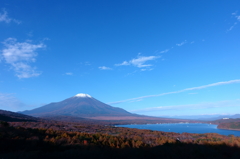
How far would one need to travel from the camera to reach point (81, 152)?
246 inches

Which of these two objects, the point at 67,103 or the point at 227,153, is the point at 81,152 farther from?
the point at 67,103

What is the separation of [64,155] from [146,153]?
130 inches

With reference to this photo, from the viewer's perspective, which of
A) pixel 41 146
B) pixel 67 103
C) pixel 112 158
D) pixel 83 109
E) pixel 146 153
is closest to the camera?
pixel 112 158

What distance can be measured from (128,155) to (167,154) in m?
1.75

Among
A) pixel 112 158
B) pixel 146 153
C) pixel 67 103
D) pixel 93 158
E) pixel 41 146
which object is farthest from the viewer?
pixel 67 103

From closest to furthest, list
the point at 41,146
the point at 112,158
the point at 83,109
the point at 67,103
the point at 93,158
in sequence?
the point at 93,158
the point at 112,158
the point at 41,146
the point at 83,109
the point at 67,103

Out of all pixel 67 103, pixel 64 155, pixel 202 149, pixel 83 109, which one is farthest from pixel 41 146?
pixel 67 103

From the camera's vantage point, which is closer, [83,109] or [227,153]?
[227,153]

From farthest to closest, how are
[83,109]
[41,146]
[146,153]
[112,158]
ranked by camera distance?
[83,109] → [41,146] → [146,153] → [112,158]

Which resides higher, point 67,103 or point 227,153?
point 67,103

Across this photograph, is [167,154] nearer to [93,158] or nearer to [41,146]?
[93,158]

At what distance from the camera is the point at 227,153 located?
8102 millimetres

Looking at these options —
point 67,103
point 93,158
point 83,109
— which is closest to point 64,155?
point 93,158

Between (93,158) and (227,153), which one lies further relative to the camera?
(227,153)
